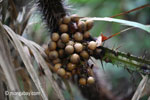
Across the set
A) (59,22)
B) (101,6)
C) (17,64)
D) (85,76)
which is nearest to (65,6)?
(59,22)

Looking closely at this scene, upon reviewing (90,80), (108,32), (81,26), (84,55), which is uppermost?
(81,26)

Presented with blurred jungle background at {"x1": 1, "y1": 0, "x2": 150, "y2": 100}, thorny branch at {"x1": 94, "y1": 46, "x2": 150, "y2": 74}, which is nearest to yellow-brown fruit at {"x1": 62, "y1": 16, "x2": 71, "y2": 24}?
blurred jungle background at {"x1": 1, "y1": 0, "x2": 150, "y2": 100}

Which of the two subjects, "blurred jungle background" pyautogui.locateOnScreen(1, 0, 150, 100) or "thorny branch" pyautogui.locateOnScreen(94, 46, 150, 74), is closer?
"thorny branch" pyautogui.locateOnScreen(94, 46, 150, 74)

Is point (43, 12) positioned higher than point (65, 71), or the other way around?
point (43, 12)

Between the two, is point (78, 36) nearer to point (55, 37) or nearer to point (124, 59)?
point (55, 37)

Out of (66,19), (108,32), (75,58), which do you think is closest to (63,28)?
(66,19)

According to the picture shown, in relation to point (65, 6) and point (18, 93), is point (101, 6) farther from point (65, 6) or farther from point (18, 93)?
point (18, 93)

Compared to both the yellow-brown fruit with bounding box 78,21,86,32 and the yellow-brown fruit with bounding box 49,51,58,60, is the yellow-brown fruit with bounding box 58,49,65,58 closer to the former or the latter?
the yellow-brown fruit with bounding box 49,51,58,60
